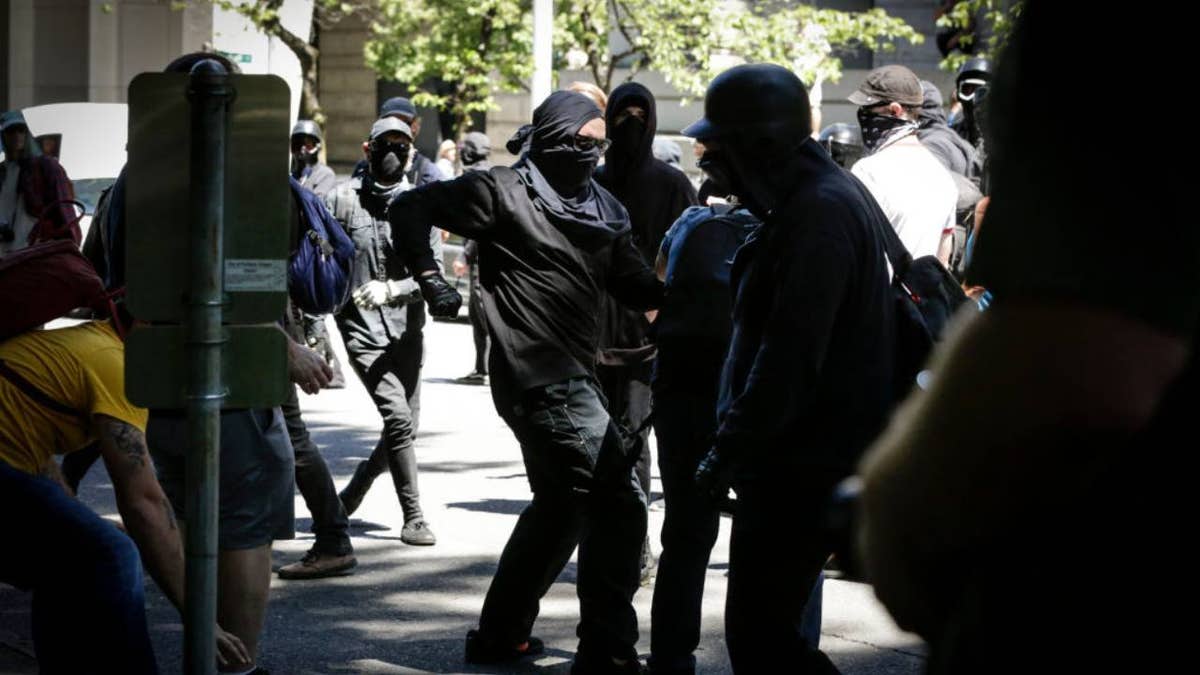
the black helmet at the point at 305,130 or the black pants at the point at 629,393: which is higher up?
the black helmet at the point at 305,130

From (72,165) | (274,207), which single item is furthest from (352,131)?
(274,207)

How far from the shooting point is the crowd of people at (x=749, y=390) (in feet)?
A: 3.67

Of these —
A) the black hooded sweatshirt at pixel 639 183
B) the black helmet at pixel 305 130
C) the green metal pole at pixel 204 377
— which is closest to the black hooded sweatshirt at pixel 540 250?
the black hooded sweatshirt at pixel 639 183

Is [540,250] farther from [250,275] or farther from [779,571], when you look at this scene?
[250,275]

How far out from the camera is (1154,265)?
1126 millimetres

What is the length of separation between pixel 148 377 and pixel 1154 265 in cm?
317

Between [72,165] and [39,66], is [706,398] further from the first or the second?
[39,66]

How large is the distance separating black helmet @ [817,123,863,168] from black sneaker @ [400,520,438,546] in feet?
9.24

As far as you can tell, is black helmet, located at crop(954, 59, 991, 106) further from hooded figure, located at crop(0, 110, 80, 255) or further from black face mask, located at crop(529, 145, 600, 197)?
hooded figure, located at crop(0, 110, 80, 255)

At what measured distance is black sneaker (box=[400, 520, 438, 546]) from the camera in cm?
823

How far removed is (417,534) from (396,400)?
25.7 inches

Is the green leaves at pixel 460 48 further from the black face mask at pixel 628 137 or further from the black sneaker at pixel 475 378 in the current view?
the black face mask at pixel 628 137

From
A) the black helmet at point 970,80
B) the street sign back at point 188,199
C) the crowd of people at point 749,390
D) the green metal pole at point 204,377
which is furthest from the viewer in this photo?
the black helmet at point 970,80

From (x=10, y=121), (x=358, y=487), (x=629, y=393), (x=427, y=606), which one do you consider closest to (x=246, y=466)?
(x=427, y=606)
